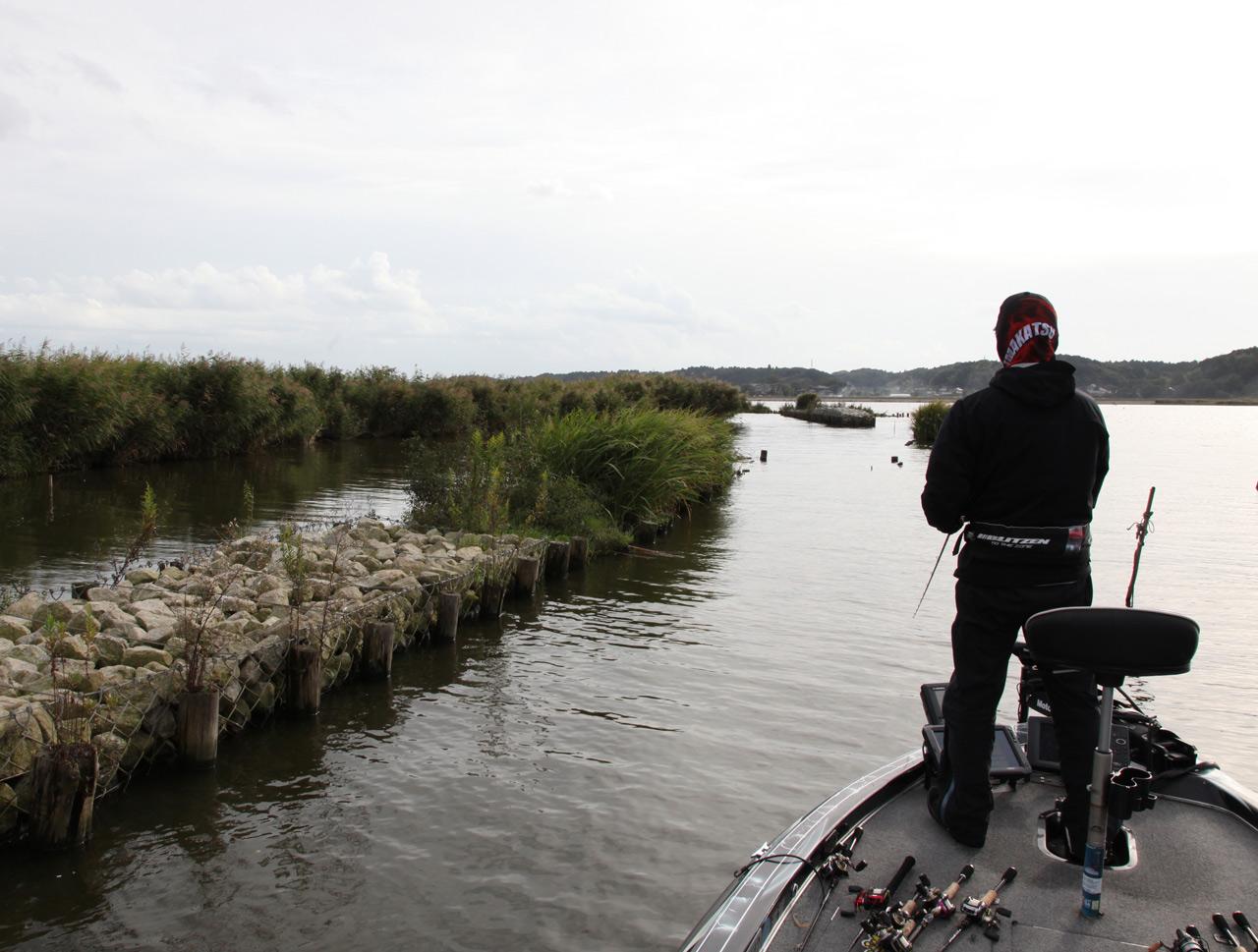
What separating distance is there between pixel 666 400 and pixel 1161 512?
34.8m

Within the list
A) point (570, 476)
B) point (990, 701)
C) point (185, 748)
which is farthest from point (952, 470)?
point (570, 476)

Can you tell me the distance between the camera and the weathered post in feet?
57.2

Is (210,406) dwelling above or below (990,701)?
above

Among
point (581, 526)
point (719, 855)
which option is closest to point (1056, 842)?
point (719, 855)

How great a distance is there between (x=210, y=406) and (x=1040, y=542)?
113 feet

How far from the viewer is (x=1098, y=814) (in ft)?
13.1

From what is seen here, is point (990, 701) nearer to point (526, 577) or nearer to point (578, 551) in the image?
point (526, 577)

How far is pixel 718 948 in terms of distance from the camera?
3.77 meters

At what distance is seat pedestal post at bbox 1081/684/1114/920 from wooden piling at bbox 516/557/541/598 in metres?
11.2

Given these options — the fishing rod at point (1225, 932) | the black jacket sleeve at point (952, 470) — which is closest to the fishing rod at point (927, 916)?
the fishing rod at point (1225, 932)

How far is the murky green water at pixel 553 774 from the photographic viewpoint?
6.02m

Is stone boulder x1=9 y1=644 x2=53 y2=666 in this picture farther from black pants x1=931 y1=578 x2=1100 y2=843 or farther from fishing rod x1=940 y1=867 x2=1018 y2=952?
fishing rod x1=940 y1=867 x2=1018 y2=952

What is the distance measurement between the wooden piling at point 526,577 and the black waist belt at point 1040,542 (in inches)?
419

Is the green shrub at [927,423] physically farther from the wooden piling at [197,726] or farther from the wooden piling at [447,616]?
the wooden piling at [197,726]
